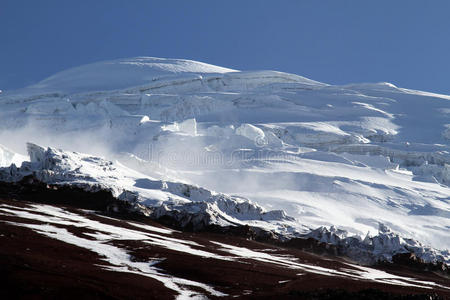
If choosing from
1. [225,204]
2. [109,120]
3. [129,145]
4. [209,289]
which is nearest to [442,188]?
[225,204]

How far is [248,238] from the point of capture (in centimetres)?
4800

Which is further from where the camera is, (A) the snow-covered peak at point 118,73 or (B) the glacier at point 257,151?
(A) the snow-covered peak at point 118,73

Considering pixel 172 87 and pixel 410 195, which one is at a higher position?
pixel 172 87

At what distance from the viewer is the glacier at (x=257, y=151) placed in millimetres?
52906

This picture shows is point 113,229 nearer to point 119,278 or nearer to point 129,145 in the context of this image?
point 119,278

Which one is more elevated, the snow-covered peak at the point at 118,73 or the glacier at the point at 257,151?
the snow-covered peak at the point at 118,73

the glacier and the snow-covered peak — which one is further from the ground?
the snow-covered peak

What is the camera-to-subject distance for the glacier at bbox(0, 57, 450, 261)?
52.9 metres

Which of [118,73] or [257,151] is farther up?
[118,73]

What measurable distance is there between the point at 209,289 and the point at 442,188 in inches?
2422

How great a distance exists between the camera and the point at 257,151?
263ft

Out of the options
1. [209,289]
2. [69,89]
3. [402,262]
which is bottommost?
[402,262]

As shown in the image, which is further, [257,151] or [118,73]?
[118,73]

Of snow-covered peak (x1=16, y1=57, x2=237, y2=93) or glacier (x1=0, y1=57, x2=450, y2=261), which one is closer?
glacier (x1=0, y1=57, x2=450, y2=261)
